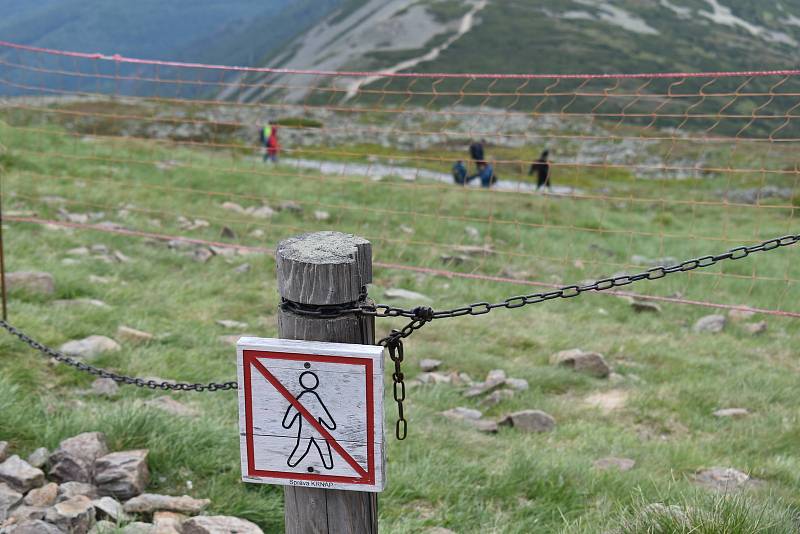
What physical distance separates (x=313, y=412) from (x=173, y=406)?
2682 millimetres

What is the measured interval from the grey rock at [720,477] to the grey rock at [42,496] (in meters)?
3.20

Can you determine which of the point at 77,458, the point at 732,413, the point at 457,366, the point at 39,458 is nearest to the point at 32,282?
the point at 39,458

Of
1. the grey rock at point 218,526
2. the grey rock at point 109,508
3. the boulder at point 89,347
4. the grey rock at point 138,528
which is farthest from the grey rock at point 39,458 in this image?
the boulder at point 89,347

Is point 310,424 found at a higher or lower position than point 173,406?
higher

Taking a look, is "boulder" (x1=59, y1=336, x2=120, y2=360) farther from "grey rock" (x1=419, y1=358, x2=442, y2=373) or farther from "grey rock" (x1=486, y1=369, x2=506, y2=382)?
"grey rock" (x1=486, y1=369, x2=506, y2=382)

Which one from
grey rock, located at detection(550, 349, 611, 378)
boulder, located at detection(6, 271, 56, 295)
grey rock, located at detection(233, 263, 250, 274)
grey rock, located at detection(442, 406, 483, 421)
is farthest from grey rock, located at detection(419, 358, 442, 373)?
boulder, located at detection(6, 271, 56, 295)

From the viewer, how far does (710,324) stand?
27.9 ft

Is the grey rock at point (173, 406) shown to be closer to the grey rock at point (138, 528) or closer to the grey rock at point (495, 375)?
the grey rock at point (138, 528)

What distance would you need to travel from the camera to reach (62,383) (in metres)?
5.27

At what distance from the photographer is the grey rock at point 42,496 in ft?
12.3

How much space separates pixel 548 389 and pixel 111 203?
6814 millimetres

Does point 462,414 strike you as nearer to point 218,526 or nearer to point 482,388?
point 482,388

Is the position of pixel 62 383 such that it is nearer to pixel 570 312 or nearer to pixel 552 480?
pixel 552 480

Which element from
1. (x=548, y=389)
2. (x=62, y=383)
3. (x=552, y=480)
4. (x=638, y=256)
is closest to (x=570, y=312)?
(x=548, y=389)
